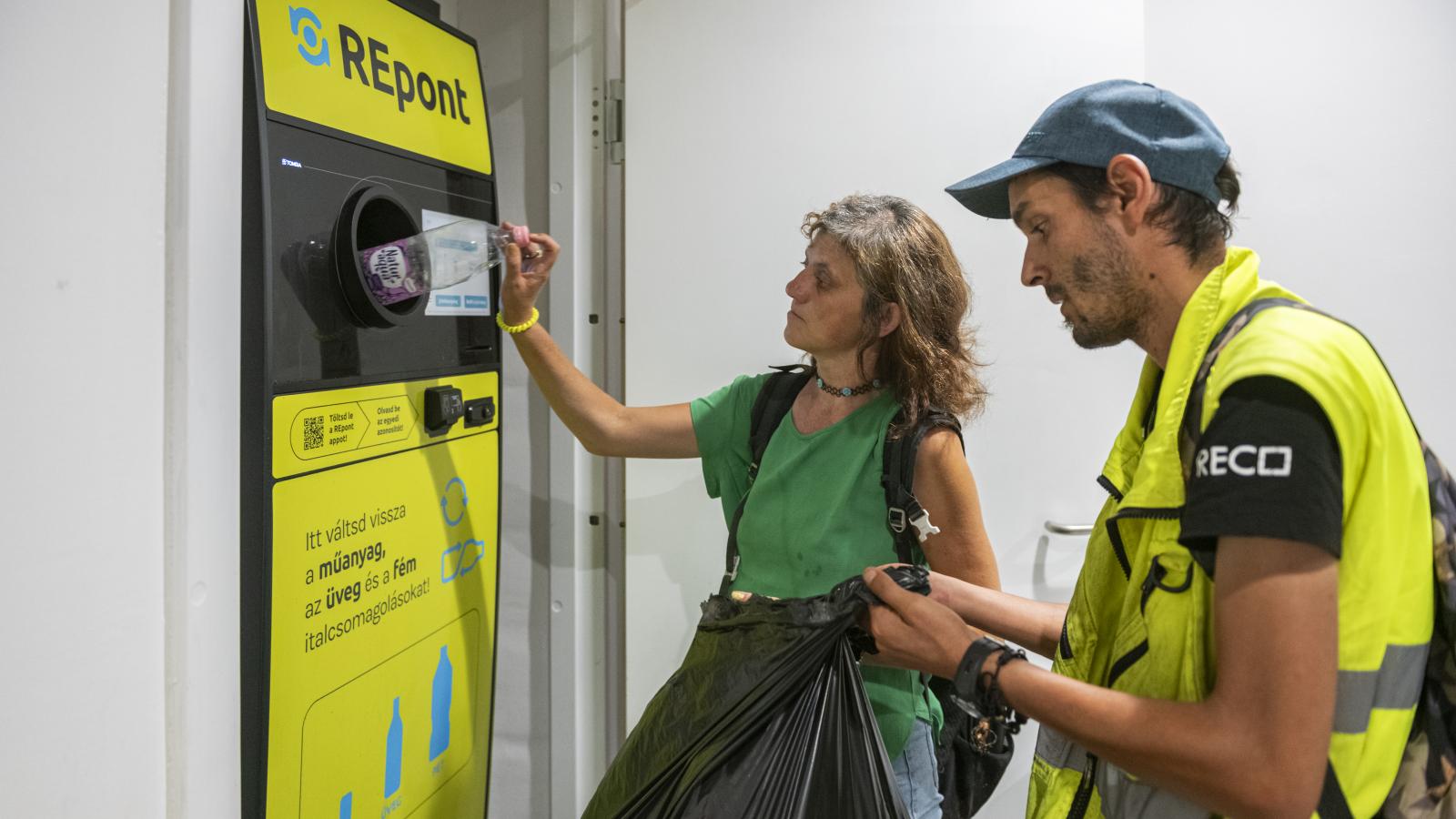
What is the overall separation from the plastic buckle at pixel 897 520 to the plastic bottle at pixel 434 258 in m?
0.67

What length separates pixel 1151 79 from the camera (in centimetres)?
194

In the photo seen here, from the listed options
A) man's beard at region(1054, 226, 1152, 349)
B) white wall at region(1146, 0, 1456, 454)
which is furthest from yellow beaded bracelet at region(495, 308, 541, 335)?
white wall at region(1146, 0, 1456, 454)

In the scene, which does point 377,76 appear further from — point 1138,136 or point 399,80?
point 1138,136

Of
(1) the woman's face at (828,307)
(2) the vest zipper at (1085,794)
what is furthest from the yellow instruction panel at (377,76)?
(2) the vest zipper at (1085,794)

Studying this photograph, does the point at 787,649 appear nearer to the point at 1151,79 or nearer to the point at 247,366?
the point at 247,366

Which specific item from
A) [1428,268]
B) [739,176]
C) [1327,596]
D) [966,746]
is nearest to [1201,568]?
[1327,596]

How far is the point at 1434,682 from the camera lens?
854mm

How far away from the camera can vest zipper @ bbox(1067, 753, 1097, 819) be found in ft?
3.21

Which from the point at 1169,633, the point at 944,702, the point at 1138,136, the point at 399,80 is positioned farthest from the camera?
the point at 944,702

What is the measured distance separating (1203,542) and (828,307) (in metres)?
0.74

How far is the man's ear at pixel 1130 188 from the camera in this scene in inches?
37.1

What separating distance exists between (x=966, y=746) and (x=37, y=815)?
3.56ft

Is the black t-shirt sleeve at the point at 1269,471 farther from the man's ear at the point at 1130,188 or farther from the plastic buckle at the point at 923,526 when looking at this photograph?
the plastic buckle at the point at 923,526

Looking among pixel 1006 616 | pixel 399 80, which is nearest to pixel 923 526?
pixel 1006 616
